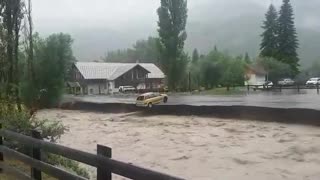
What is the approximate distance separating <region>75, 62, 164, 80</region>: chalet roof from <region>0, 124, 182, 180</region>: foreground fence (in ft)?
280

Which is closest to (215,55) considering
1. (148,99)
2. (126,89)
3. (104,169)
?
(126,89)

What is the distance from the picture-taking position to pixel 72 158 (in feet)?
16.5

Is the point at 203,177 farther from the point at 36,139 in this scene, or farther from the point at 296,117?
the point at 296,117

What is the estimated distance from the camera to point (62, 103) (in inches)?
2189

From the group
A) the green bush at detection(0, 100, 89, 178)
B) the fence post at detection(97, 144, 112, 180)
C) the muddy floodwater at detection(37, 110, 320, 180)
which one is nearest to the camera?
the fence post at detection(97, 144, 112, 180)

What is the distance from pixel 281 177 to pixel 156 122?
1975 centimetres

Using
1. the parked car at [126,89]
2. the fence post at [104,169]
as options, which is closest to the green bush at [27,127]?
the fence post at [104,169]

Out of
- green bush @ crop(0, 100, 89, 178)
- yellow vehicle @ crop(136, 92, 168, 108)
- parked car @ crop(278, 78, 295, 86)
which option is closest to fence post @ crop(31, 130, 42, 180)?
green bush @ crop(0, 100, 89, 178)

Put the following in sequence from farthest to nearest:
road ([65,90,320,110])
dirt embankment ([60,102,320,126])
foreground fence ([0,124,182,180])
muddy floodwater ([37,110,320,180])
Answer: road ([65,90,320,110]) → dirt embankment ([60,102,320,126]) → muddy floodwater ([37,110,320,180]) → foreground fence ([0,124,182,180])

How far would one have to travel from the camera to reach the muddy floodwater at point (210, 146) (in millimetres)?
16266

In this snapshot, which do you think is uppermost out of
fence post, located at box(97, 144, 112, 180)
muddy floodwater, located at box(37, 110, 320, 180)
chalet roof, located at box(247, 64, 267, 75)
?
chalet roof, located at box(247, 64, 267, 75)

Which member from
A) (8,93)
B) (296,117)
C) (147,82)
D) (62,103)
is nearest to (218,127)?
(296,117)

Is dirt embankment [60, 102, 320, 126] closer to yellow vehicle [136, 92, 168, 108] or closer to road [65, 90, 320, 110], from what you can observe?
yellow vehicle [136, 92, 168, 108]

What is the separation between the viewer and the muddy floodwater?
1627 cm
